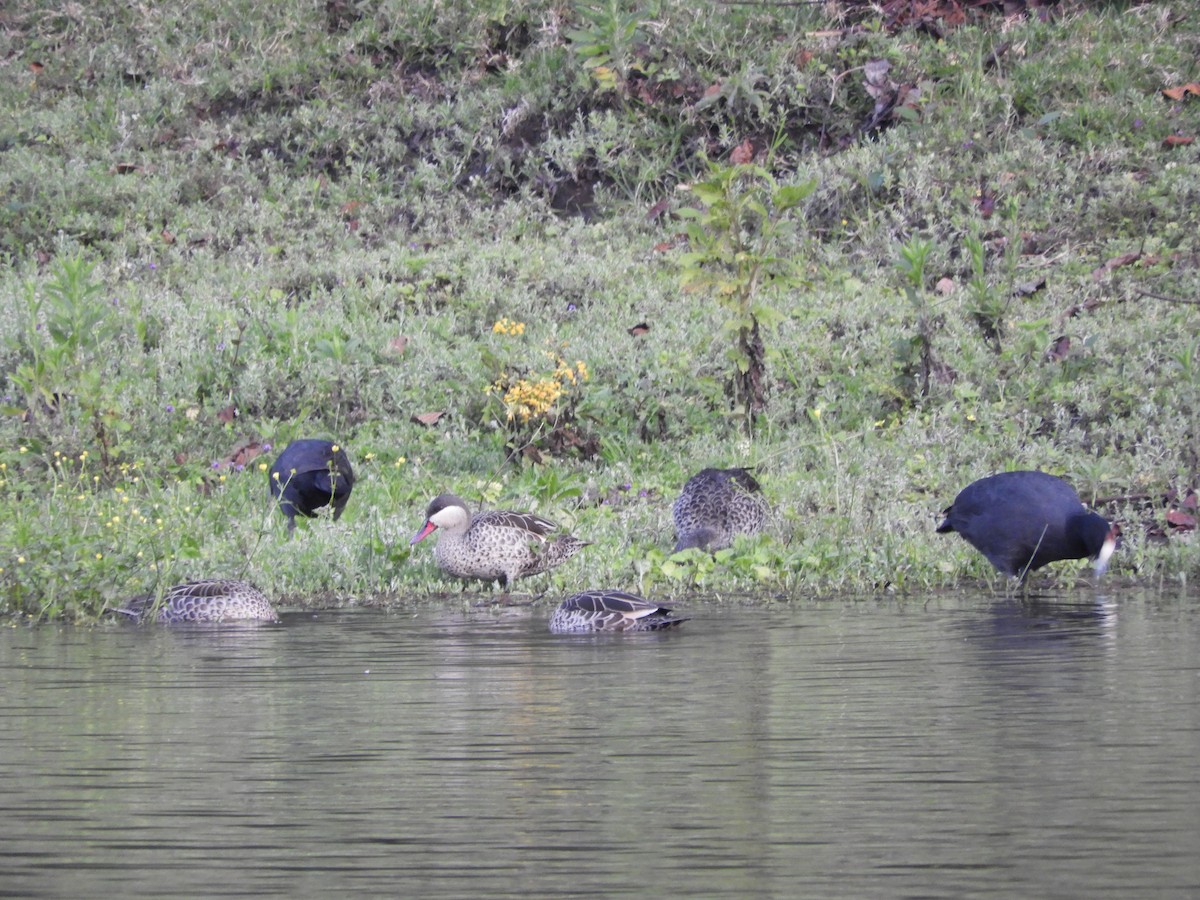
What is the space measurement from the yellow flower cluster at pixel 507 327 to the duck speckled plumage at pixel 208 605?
14.4 feet

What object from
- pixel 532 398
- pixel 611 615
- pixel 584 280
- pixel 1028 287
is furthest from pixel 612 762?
pixel 584 280

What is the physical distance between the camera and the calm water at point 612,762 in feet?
12.3

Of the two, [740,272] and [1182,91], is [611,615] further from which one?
[1182,91]

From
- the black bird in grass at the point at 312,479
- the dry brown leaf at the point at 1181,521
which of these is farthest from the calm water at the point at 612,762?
the black bird in grass at the point at 312,479

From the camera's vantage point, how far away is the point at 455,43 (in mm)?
17922

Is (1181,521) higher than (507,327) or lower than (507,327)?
lower

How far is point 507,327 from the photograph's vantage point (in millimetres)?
12977

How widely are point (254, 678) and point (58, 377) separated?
17.1 ft

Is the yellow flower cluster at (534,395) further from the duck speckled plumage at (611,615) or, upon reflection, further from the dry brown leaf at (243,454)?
the duck speckled plumage at (611,615)

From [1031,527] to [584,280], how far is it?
6517 millimetres

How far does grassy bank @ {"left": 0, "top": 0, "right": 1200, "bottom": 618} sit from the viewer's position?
9.82 meters

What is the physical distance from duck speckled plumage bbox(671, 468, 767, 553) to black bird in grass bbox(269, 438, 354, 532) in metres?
2.01

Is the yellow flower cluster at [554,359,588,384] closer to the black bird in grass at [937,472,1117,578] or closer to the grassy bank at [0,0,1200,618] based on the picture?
the grassy bank at [0,0,1200,618]

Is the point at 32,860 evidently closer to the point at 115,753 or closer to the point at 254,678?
the point at 115,753
